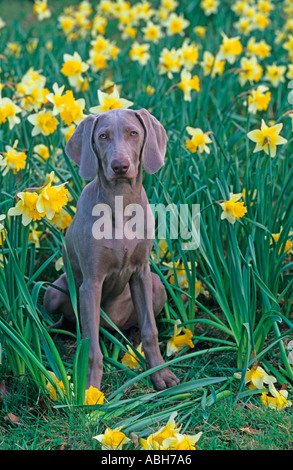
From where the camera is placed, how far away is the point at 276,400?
251 cm

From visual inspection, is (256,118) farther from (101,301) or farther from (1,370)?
(1,370)

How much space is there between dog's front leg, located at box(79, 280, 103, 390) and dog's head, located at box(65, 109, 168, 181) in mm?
497

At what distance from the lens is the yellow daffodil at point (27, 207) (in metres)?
2.42

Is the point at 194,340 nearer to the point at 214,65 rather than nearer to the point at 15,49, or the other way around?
the point at 214,65

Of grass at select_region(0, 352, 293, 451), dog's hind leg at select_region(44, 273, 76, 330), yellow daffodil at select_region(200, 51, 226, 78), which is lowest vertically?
grass at select_region(0, 352, 293, 451)

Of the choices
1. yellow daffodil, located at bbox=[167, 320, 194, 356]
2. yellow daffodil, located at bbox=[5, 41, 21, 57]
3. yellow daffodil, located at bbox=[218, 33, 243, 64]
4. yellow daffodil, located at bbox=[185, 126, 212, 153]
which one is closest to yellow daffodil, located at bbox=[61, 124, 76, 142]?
yellow daffodil, located at bbox=[185, 126, 212, 153]

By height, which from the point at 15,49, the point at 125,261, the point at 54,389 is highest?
the point at 15,49

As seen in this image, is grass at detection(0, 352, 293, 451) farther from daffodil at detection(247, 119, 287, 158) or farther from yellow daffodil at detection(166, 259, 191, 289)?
daffodil at detection(247, 119, 287, 158)

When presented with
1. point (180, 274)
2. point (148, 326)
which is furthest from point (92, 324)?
point (180, 274)

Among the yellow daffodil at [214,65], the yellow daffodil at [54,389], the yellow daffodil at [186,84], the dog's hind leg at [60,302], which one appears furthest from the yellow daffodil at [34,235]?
the yellow daffodil at [214,65]

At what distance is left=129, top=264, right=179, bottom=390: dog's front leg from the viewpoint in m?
2.67

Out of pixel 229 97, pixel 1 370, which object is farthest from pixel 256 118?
pixel 1 370

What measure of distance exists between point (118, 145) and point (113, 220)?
35 centimetres

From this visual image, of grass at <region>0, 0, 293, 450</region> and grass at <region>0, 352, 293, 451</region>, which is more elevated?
grass at <region>0, 0, 293, 450</region>
